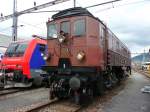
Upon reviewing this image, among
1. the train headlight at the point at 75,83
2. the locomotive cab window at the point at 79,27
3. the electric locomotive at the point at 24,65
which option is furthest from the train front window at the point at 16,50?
the train headlight at the point at 75,83

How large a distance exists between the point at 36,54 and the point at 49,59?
3.72 meters

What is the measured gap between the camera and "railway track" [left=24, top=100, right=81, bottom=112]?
867cm

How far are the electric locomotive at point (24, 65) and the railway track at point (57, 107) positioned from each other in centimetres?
365

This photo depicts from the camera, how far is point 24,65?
44.2 feet

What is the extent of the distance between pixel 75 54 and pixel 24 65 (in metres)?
4.47

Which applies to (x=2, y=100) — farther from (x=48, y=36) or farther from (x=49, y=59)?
(x=48, y=36)

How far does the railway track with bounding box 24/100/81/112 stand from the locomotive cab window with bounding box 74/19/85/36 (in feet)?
8.51

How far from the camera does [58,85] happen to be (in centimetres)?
1009

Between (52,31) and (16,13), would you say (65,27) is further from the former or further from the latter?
(16,13)

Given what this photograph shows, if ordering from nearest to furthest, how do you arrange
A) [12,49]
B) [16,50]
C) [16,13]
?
[16,50], [12,49], [16,13]

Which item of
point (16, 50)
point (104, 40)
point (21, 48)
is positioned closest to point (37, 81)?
point (21, 48)

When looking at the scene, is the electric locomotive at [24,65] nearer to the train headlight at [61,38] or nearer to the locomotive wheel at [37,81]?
the locomotive wheel at [37,81]

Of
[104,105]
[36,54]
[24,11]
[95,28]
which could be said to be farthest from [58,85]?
[24,11]

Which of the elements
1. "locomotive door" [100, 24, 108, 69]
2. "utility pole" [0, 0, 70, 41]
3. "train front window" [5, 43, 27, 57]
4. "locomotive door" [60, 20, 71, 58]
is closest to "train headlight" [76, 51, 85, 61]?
"locomotive door" [60, 20, 71, 58]
